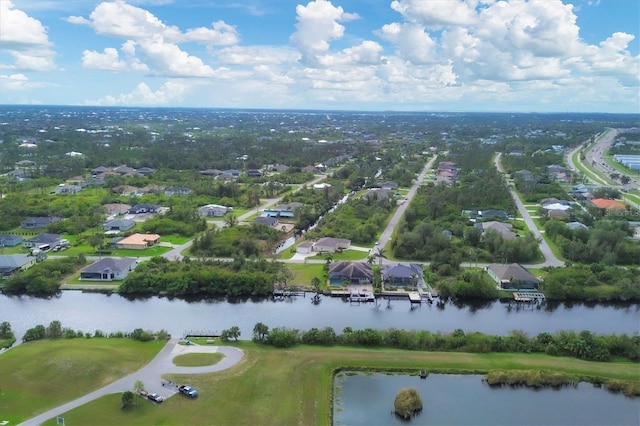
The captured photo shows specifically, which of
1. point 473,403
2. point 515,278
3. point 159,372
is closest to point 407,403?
point 473,403

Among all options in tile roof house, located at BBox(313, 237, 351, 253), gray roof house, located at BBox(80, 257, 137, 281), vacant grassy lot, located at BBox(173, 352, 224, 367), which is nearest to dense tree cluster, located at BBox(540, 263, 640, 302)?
tile roof house, located at BBox(313, 237, 351, 253)

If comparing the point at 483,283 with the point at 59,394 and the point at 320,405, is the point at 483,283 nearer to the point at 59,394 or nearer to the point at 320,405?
the point at 320,405

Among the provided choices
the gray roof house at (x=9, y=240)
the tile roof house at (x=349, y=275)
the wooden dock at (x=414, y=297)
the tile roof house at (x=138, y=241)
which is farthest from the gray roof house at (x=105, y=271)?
the wooden dock at (x=414, y=297)

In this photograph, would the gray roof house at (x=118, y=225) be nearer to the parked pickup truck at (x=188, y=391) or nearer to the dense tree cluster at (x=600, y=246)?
the parked pickup truck at (x=188, y=391)

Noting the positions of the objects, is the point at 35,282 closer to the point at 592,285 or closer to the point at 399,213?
the point at 399,213

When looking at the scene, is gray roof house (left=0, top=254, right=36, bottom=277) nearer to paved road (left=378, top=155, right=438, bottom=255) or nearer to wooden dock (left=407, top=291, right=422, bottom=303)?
paved road (left=378, top=155, right=438, bottom=255)

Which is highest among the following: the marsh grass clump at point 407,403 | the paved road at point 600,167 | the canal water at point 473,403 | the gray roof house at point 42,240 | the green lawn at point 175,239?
the paved road at point 600,167
